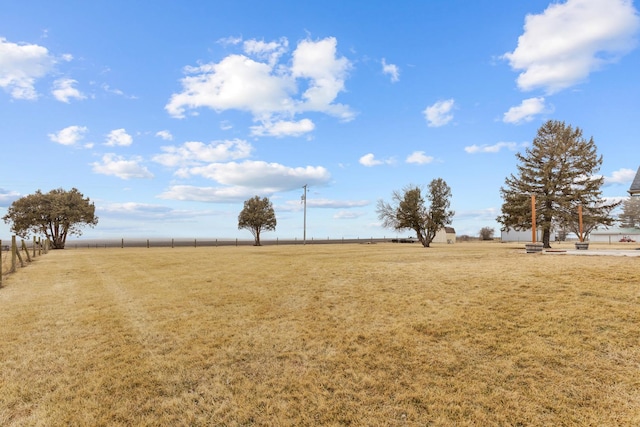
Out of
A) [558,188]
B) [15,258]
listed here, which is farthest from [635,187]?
[15,258]

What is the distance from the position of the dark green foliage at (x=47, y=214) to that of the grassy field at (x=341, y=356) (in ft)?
168

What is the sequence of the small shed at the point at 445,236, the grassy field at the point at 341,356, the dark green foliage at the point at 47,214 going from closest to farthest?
the grassy field at the point at 341,356 → the dark green foliage at the point at 47,214 → the small shed at the point at 445,236

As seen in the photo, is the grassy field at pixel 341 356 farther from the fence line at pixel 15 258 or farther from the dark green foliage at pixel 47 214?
the dark green foliage at pixel 47 214

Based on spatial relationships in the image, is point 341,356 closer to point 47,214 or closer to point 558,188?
point 558,188

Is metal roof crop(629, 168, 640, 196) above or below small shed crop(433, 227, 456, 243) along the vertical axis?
above

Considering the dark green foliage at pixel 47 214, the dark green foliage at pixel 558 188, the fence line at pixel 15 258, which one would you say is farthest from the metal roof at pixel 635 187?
the dark green foliage at pixel 47 214

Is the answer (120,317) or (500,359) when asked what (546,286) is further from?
(120,317)

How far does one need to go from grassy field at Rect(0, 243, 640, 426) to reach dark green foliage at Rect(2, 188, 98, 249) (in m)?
51.1

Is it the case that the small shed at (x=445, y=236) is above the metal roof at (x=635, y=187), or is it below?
below

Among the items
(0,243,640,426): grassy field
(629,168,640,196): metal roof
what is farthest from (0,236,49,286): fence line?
(629,168,640,196): metal roof

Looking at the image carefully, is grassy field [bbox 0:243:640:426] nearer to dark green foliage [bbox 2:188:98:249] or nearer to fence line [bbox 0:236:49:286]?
fence line [bbox 0:236:49:286]

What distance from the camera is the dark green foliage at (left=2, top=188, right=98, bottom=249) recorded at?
171ft

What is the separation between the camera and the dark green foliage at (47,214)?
52062mm

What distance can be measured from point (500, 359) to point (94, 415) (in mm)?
6335
